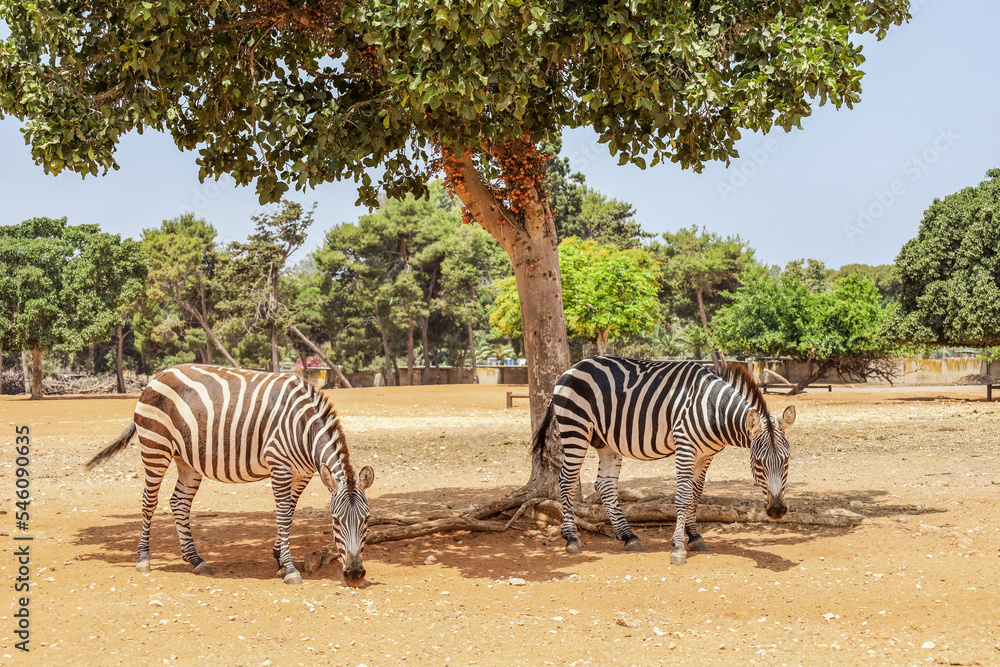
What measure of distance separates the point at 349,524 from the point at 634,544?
3361mm

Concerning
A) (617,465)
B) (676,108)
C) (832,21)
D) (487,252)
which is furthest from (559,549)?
→ (487,252)

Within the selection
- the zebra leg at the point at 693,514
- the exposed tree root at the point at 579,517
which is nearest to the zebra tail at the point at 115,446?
the exposed tree root at the point at 579,517

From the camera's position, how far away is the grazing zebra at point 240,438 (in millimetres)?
7434

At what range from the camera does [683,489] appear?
8391 mm

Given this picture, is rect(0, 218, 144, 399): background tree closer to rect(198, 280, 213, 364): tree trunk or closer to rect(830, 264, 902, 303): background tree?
rect(198, 280, 213, 364): tree trunk

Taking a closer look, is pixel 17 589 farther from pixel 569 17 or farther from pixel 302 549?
pixel 569 17

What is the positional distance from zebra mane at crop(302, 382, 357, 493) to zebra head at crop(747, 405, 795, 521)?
3786 mm

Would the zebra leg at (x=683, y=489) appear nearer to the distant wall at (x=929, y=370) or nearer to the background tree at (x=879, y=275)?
the distant wall at (x=929, y=370)

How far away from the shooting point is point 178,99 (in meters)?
9.08

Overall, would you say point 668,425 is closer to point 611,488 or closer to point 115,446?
point 611,488

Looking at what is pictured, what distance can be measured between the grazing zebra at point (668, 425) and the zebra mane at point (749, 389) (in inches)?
0.4

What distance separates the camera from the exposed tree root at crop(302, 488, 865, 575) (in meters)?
9.29

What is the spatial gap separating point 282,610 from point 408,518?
3.43m

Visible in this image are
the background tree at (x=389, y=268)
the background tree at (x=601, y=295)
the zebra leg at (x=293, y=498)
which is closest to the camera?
the zebra leg at (x=293, y=498)
